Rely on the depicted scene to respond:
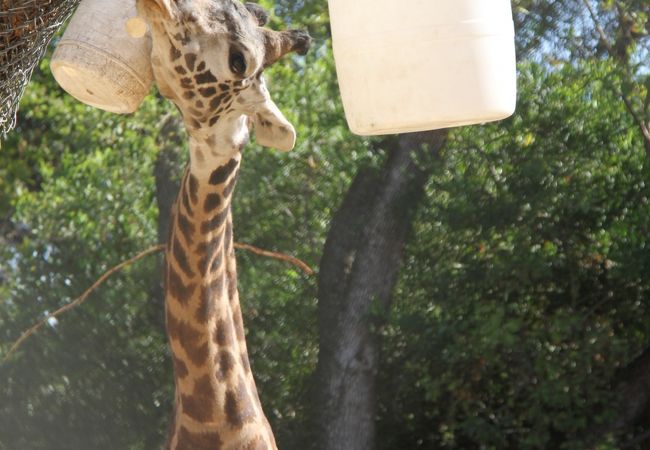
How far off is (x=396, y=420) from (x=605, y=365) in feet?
3.09

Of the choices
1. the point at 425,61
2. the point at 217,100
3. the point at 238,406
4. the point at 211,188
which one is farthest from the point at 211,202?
the point at 425,61

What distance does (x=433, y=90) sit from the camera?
7.17 feet

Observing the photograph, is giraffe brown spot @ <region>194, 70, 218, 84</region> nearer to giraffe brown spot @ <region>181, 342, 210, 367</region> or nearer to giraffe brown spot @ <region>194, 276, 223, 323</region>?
giraffe brown spot @ <region>194, 276, 223, 323</region>

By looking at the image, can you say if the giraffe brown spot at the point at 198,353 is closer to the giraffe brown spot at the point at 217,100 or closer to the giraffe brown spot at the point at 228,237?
the giraffe brown spot at the point at 228,237

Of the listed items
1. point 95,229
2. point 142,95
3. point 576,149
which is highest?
point 142,95

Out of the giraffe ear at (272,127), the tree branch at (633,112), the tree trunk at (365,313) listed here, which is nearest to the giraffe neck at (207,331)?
the giraffe ear at (272,127)

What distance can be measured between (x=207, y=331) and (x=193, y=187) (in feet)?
1.13

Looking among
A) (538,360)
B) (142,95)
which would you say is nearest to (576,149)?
(538,360)

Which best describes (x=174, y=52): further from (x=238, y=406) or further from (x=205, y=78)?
(x=238, y=406)

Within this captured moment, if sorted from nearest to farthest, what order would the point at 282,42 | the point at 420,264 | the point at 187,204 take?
1. the point at 282,42
2. the point at 187,204
3. the point at 420,264

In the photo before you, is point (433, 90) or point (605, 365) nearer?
point (433, 90)

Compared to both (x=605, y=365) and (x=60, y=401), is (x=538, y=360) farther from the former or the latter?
(x=60, y=401)

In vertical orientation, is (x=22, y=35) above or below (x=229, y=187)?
above

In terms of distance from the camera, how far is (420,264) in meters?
5.36
